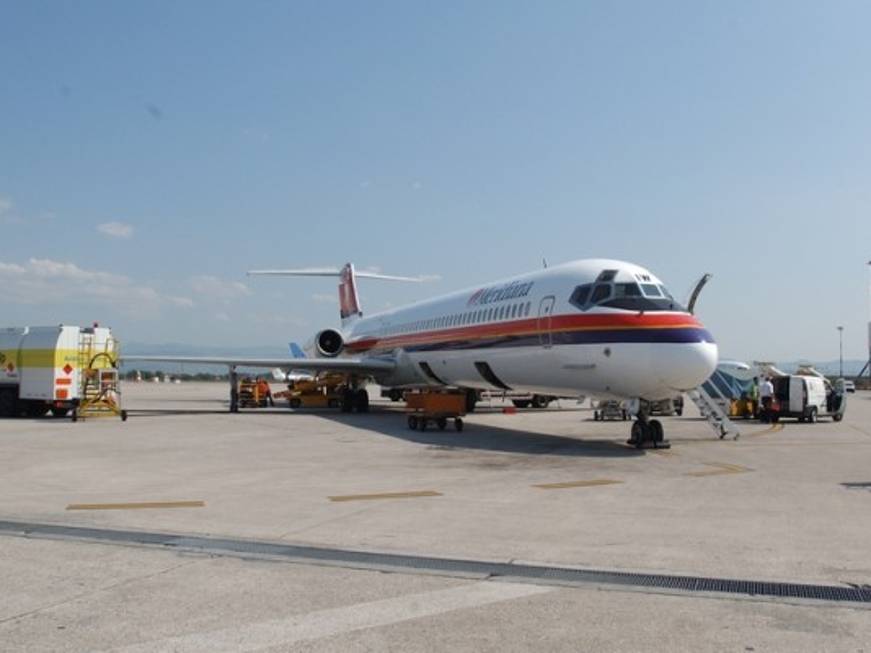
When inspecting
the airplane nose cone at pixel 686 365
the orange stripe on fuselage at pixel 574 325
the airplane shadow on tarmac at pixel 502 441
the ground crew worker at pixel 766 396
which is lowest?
the airplane shadow on tarmac at pixel 502 441

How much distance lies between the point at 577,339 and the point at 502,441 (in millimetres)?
2938

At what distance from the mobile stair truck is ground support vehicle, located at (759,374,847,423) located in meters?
20.2

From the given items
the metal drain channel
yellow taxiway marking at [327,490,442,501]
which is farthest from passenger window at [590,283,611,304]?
the metal drain channel

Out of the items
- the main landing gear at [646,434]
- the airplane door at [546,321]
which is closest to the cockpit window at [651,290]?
the airplane door at [546,321]

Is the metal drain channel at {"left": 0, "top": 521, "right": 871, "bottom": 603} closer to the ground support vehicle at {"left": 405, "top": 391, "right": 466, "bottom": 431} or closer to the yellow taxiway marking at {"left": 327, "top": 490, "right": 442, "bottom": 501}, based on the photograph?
the yellow taxiway marking at {"left": 327, "top": 490, "right": 442, "bottom": 501}

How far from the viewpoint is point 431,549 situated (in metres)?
7.45

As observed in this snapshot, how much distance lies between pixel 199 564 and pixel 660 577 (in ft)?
11.9

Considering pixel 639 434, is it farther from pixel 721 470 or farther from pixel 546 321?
pixel 721 470

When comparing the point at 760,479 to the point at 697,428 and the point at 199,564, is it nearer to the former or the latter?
the point at 199,564

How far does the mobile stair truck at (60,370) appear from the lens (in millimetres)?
25641

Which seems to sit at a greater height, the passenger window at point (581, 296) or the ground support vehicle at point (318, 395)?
the passenger window at point (581, 296)

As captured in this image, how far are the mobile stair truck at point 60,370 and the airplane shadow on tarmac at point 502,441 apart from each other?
7903 millimetres

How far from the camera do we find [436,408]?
21000 millimetres

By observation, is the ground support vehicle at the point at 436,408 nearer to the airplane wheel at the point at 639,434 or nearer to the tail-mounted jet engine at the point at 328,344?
the airplane wheel at the point at 639,434
